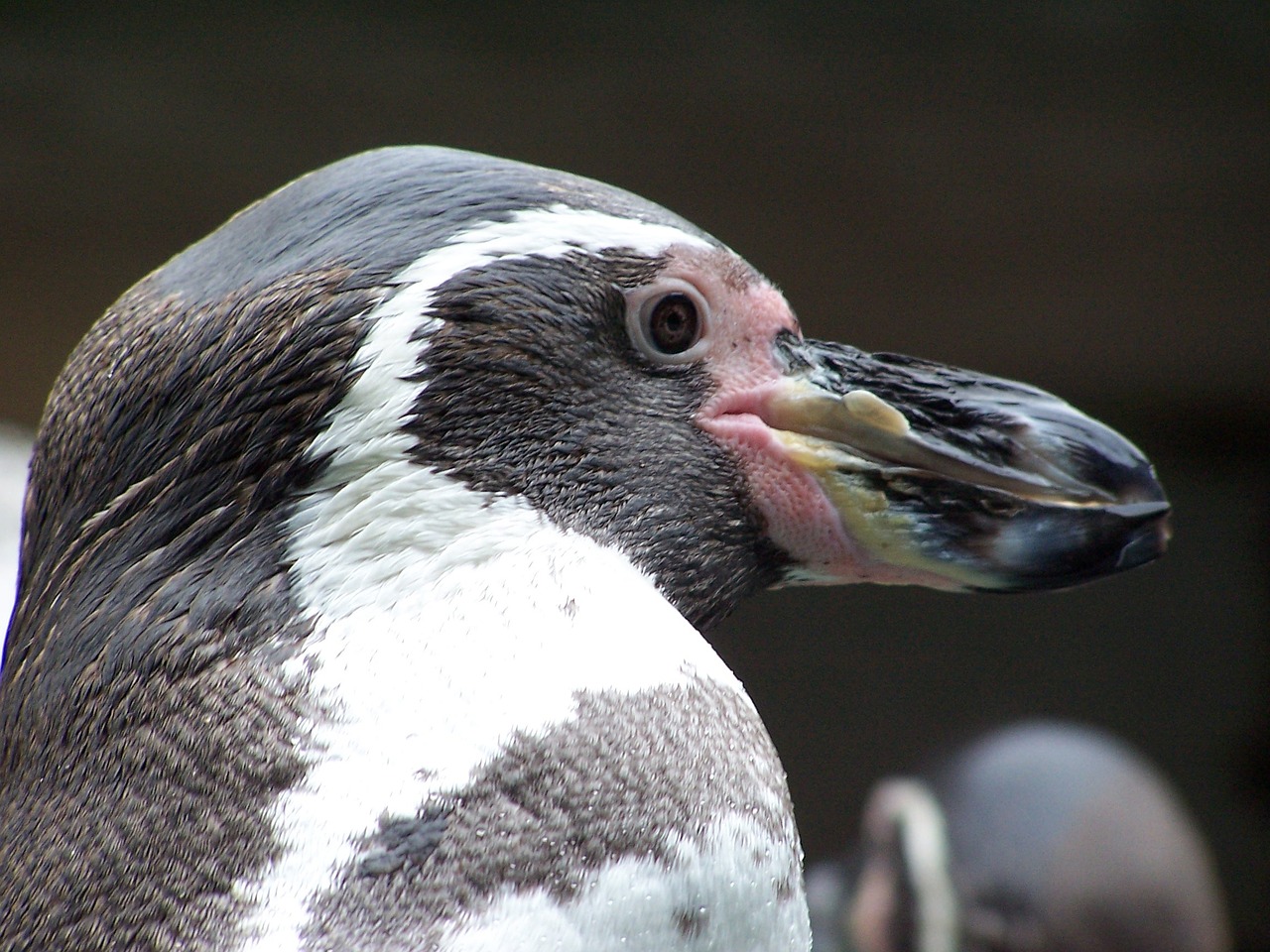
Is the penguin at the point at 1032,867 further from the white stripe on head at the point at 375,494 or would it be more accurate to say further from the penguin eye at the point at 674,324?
the white stripe on head at the point at 375,494

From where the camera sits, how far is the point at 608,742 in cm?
64

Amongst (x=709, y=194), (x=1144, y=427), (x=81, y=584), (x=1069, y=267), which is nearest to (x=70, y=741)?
(x=81, y=584)

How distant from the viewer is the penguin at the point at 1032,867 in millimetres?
1778

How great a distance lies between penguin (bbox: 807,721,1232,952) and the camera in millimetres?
1778

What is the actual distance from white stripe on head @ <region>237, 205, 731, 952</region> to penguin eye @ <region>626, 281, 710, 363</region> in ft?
0.27

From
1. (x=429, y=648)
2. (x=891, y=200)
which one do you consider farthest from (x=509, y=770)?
(x=891, y=200)

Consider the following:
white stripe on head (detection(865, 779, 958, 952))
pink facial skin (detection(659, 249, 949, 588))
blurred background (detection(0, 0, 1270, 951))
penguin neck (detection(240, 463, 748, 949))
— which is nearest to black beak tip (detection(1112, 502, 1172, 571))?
pink facial skin (detection(659, 249, 949, 588))

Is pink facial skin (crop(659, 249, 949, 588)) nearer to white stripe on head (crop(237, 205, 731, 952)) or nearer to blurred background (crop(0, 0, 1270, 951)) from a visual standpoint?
white stripe on head (crop(237, 205, 731, 952))

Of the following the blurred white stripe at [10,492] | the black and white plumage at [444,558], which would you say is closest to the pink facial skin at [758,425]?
the black and white plumage at [444,558]

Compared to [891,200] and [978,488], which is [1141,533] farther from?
[891,200]

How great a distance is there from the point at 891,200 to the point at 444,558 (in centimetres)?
236

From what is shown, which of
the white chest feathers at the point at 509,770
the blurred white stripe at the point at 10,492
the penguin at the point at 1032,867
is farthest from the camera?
the blurred white stripe at the point at 10,492

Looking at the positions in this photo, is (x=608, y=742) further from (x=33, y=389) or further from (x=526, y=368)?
(x=33, y=389)

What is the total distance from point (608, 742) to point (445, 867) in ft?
0.30
